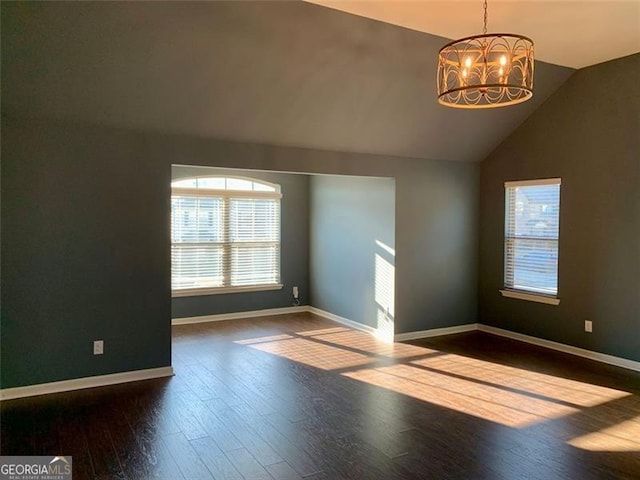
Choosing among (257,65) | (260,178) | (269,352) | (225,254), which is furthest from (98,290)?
(260,178)

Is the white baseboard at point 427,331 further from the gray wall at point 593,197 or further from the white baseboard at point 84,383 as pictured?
the white baseboard at point 84,383

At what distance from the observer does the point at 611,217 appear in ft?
16.3

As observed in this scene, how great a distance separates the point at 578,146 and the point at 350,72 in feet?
9.31

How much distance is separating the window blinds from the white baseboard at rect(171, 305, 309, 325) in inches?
17.2

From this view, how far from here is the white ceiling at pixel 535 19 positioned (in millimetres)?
3551

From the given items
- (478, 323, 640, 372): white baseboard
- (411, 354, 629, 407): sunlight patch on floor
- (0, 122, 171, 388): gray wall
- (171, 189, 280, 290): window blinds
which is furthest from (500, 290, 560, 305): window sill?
(0, 122, 171, 388): gray wall

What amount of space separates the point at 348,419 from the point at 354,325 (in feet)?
9.84

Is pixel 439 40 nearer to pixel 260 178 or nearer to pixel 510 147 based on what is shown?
pixel 510 147

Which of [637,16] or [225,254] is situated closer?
[637,16]

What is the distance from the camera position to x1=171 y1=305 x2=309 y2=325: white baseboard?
6754 millimetres

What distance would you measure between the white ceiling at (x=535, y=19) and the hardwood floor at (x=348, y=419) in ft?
10.3

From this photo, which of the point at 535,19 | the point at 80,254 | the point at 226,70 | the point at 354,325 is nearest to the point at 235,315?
the point at 354,325

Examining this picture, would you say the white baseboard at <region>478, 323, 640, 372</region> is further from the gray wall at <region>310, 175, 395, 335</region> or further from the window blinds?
the window blinds

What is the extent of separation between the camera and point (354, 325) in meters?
6.52
